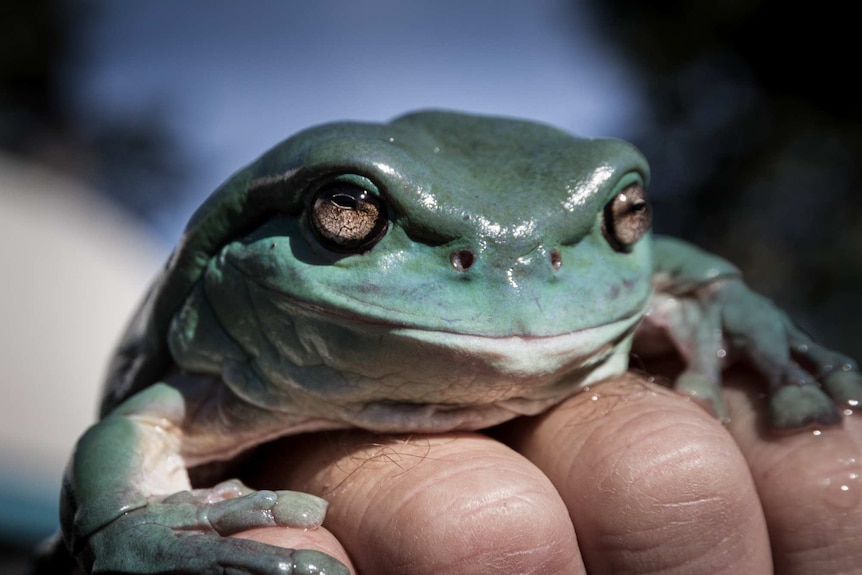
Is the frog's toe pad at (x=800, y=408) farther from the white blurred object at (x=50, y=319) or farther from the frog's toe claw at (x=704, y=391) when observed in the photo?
the white blurred object at (x=50, y=319)

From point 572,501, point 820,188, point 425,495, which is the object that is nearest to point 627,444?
point 572,501

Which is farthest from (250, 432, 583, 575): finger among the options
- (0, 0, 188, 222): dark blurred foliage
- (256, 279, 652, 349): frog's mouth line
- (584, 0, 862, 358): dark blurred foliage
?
(0, 0, 188, 222): dark blurred foliage

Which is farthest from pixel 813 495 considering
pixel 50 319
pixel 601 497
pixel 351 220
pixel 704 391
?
pixel 50 319

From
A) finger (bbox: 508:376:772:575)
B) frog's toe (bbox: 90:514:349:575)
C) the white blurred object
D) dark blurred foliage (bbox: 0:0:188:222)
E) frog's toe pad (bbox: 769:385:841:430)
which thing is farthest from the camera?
dark blurred foliage (bbox: 0:0:188:222)

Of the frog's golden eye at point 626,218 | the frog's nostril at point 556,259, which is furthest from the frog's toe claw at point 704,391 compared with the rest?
the frog's nostril at point 556,259

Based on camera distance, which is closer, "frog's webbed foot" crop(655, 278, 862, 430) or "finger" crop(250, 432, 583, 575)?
"finger" crop(250, 432, 583, 575)

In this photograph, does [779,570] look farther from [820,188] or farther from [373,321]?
[820,188]

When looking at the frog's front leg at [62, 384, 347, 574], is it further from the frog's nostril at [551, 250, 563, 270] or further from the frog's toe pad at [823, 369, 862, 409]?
the frog's toe pad at [823, 369, 862, 409]

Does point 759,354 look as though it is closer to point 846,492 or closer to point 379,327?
point 846,492
